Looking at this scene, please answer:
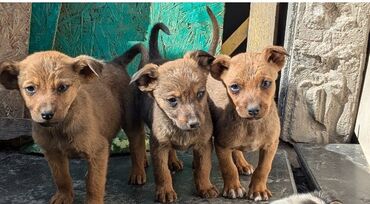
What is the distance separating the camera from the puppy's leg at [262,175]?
4785mm

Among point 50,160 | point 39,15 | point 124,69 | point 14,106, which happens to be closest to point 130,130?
point 124,69

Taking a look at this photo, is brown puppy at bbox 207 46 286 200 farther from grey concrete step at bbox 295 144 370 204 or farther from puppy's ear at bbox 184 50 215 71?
grey concrete step at bbox 295 144 370 204

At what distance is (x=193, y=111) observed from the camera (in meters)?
4.33

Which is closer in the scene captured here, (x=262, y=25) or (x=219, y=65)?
(x=219, y=65)

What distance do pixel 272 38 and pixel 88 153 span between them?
8.97 ft

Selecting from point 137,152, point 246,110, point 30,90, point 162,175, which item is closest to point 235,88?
point 246,110

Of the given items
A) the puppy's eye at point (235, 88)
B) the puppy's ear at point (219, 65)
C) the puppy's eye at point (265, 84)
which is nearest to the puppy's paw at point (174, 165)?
the puppy's ear at point (219, 65)

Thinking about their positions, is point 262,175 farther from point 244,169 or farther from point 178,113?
point 178,113

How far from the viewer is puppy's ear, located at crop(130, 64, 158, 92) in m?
4.47

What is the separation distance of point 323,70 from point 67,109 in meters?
2.95

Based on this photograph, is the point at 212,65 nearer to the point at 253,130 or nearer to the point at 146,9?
the point at 253,130

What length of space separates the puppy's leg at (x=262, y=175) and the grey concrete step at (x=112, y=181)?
4.8 inches

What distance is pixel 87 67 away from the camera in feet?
14.0

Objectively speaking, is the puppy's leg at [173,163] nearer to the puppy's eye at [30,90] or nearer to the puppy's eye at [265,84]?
the puppy's eye at [265,84]
